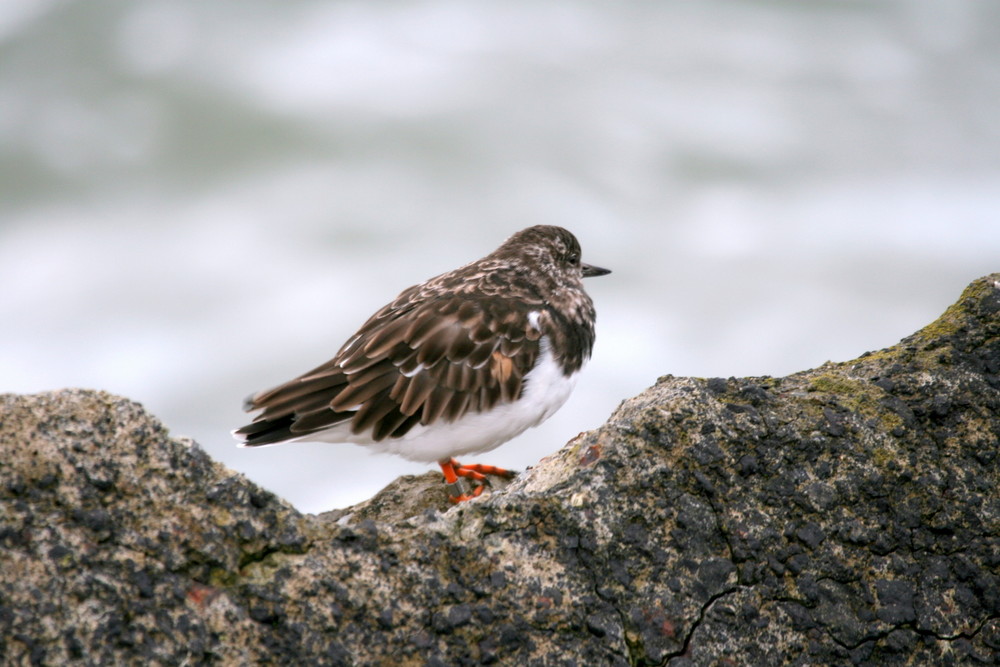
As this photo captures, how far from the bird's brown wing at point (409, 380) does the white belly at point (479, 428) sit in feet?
0.14

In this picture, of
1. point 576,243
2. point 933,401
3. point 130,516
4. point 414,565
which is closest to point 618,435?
point 414,565

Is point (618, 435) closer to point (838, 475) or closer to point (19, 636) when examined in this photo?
point (838, 475)

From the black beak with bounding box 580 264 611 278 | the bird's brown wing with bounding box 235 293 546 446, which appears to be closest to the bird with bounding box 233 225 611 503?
the bird's brown wing with bounding box 235 293 546 446

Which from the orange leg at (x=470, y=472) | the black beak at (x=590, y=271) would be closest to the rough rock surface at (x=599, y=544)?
the orange leg at (x=470, y=472)

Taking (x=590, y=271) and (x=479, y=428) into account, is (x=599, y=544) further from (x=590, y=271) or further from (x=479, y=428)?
(x=590, y=271)

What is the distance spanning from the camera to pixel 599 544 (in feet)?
9.53

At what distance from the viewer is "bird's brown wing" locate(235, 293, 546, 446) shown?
5066 millimetres

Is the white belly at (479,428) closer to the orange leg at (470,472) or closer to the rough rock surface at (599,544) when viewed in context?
the orange leg at (470,472)

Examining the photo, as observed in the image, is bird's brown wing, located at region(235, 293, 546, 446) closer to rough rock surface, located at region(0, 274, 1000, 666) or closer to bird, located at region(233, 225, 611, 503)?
bird, located at region(233, 225, 611, 503)

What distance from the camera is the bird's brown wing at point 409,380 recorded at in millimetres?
5066

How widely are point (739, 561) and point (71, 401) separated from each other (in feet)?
5.73

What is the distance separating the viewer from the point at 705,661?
2799 mm

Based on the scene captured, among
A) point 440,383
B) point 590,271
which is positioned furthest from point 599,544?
point 590,271

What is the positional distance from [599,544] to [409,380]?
7.73 ft
